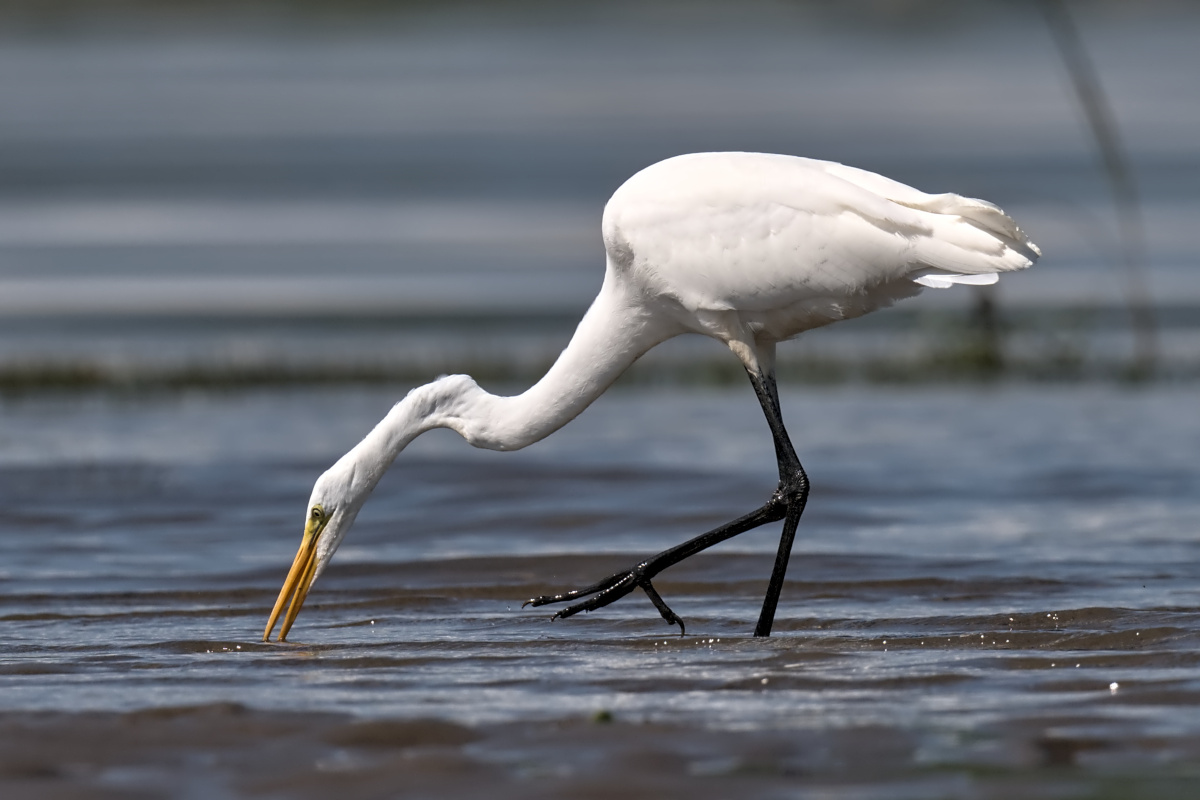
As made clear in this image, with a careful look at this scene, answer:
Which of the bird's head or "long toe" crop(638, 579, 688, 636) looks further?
"long toe" crop(638, 579, 688, 636)

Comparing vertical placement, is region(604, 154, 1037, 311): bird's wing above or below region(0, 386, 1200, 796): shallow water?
above

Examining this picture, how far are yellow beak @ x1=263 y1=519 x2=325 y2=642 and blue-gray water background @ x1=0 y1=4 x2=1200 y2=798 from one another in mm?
171

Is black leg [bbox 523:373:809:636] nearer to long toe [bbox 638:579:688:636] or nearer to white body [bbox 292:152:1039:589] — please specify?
long toe [bbox 638:579:688:636]

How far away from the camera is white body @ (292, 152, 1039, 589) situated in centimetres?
803

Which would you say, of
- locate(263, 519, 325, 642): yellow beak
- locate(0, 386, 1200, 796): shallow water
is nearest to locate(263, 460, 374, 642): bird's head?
locate(263, 519, 325, 642): yellow beak

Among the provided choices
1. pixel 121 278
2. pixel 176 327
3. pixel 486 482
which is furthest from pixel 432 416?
pixel 121 278

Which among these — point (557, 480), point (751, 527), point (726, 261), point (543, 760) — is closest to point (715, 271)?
point (726, 261)

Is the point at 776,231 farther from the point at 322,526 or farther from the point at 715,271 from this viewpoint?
the point at 322,526

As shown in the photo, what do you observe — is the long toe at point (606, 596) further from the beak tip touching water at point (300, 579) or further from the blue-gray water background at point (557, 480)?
the beak tip touching water at point (300, 579)

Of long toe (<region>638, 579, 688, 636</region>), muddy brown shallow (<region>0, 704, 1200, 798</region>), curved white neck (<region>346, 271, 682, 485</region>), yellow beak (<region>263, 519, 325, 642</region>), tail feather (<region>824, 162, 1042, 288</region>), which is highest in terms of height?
tail feather (<region>824, 162, 1042, 288</region>)

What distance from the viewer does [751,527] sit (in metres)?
8.59

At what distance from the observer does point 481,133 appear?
31719mm

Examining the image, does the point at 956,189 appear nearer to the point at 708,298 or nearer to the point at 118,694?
the point at 708,298

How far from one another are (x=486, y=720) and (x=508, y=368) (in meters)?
9.36
